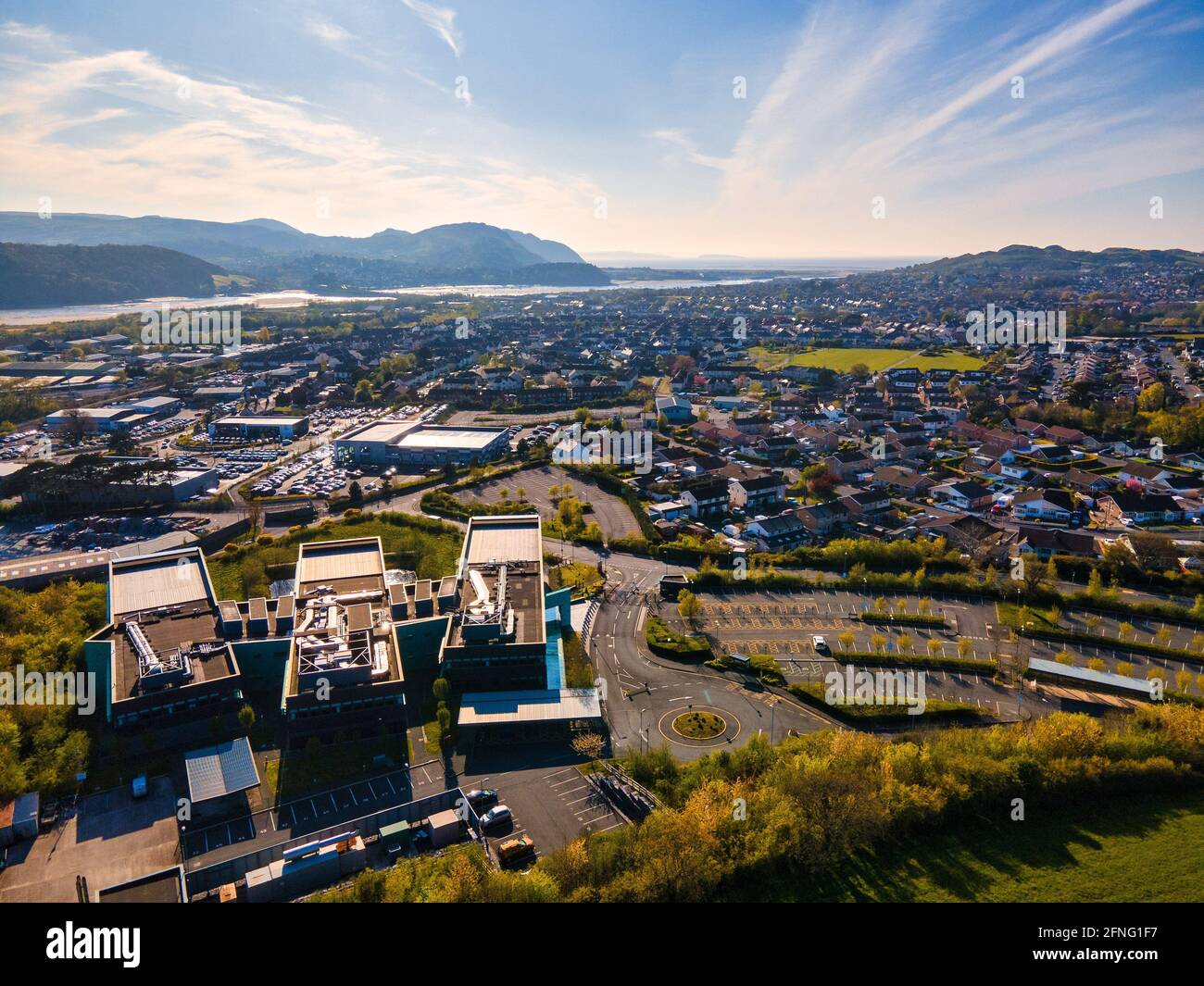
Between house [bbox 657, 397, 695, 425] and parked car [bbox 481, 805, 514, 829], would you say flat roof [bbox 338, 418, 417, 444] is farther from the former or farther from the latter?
parked car [bbox 481, 805, 514, 829]

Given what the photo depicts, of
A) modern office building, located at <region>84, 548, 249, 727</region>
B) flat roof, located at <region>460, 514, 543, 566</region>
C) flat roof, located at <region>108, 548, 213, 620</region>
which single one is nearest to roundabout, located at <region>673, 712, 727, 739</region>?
flat roof, located at <region>460, 514, 543, 566</region>

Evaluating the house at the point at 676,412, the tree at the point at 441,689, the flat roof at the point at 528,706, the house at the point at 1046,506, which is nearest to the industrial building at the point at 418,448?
the house at the point at 676,412

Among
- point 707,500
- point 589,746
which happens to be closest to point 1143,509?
point 707,500

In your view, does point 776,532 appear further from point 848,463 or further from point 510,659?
point 510,659
